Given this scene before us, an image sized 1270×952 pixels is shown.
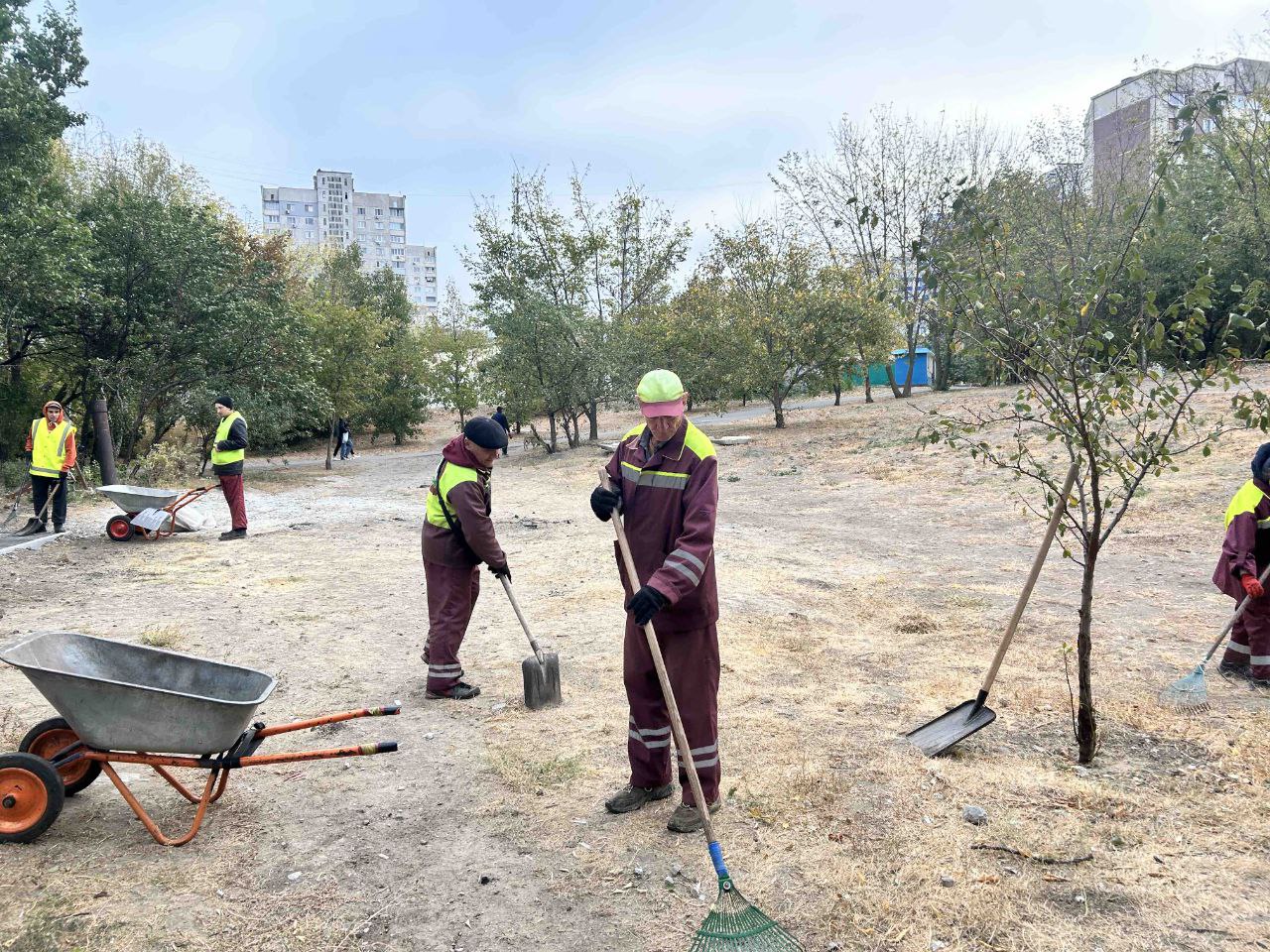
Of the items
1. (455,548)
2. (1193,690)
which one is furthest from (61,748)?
(1193,690)

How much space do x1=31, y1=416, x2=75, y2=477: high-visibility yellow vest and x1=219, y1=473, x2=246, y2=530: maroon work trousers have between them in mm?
1808

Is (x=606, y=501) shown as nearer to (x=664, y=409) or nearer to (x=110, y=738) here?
(x=664, y=409)

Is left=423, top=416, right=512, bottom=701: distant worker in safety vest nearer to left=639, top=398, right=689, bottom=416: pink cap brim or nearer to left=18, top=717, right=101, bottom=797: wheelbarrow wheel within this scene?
left=639, top=398, right=689, bottom=416: pink cap brim

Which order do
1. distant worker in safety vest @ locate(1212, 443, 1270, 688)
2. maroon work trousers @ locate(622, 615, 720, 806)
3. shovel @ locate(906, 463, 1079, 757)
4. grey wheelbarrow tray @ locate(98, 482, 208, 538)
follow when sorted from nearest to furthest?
maroon work trousers @ locate(622, 615, 720, 806)
shovel @ locate(906, 463, 1079, 757)
distant worker in safety vest @ locate(1212, 443, 1270, 688)
grey wheelbarrow tray @ locate(98, 482, 208, 538)

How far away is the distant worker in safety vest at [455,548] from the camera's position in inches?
203

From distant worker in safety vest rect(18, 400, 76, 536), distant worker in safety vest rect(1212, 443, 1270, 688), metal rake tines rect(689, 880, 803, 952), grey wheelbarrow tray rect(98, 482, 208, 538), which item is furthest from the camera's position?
grey wheelbarrow tray rect(98, 482, 208, 538)

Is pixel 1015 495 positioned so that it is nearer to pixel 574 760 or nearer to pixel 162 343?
pixel 574 760

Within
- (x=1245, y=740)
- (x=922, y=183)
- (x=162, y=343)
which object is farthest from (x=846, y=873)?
(x=922, y=183)

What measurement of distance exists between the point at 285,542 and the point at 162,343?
30.0 ft

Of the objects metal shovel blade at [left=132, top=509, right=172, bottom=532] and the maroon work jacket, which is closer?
the maroon work jacket

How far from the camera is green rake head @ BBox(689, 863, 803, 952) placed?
8.90 ft

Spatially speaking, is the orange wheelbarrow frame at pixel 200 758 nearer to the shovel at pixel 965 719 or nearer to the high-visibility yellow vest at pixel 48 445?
the shovel at pixel 965 719

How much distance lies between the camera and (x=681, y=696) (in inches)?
143

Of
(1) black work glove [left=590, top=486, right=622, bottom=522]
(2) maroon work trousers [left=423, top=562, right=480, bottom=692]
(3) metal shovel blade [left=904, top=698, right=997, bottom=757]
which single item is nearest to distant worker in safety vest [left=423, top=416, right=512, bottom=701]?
(2) maroon work trousers [left=423, top=562, right=480, bottom=692]
